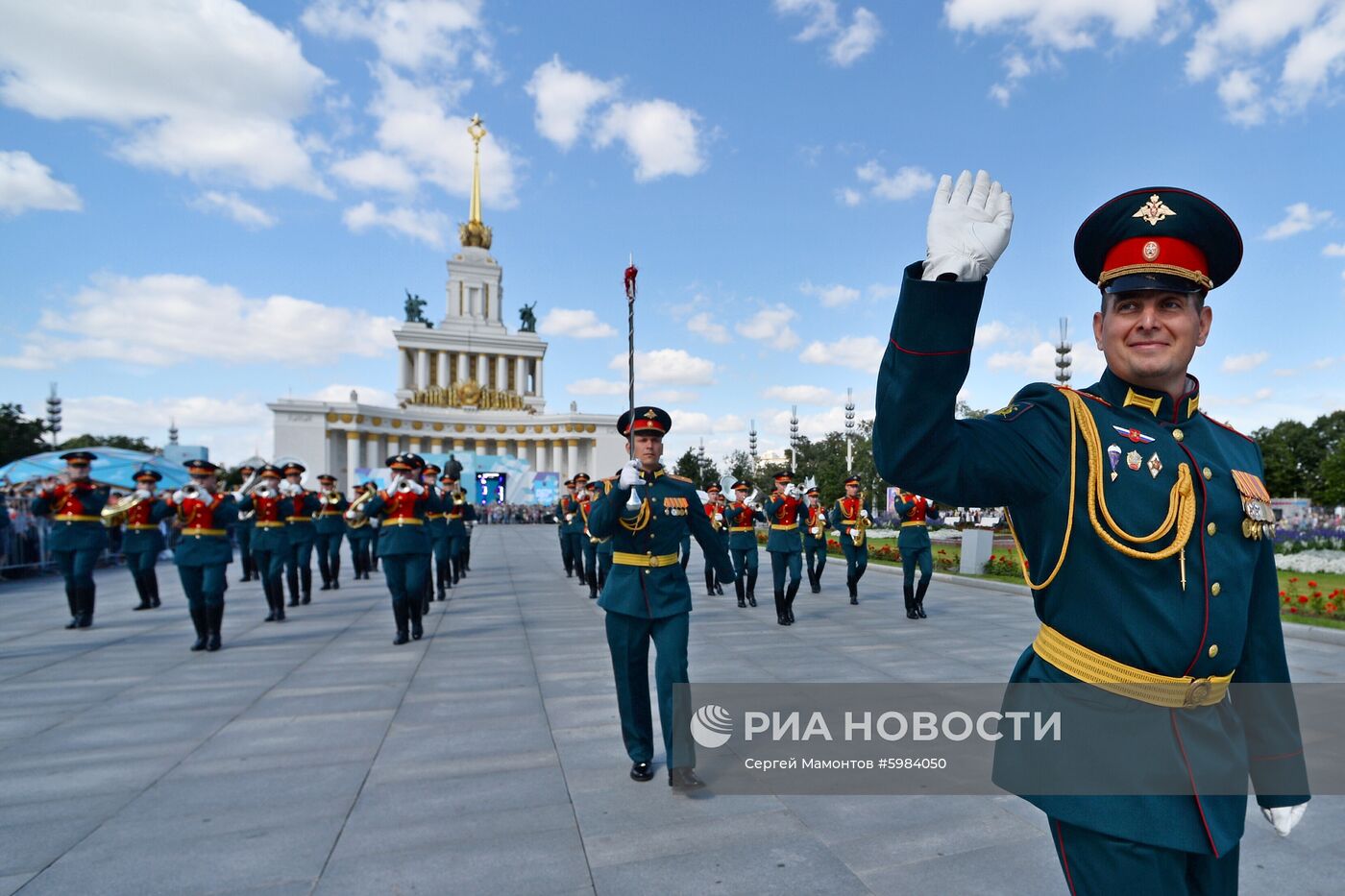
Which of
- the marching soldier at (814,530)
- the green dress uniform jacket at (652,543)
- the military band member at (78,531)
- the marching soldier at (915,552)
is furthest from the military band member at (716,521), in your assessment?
the military band member at (78,531)

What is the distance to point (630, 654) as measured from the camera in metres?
4.74

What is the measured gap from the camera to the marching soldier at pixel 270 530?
11.1m

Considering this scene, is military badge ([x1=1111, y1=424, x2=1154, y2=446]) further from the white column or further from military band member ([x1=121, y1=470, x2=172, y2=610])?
the white column

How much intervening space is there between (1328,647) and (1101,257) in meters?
9.45

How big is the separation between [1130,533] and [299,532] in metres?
13.8

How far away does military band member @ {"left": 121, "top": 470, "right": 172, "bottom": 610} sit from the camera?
449 inches

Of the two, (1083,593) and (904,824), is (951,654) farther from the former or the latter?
(1083,593)

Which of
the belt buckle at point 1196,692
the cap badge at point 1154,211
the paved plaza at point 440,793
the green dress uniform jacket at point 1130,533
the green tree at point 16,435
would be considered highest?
the green tree at point 16,435

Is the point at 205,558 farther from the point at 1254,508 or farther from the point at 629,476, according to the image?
the point at 1254,508

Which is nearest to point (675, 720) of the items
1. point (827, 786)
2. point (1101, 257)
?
point (827, 786)

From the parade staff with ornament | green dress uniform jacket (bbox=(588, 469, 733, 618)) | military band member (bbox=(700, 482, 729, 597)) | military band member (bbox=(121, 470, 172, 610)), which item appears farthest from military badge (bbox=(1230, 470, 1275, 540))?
military band member (bbox=(121, 470, 172, 610))

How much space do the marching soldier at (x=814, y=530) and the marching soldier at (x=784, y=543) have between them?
0.49 metres

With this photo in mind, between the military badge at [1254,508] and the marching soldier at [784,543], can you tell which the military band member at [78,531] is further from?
the military badge at [1254,508]

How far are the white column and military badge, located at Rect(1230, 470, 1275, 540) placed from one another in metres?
94.4
